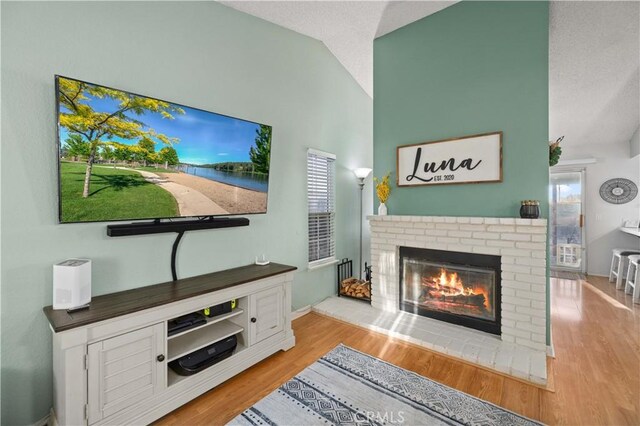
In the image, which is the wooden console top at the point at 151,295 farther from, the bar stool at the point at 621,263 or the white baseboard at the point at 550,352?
the bar stool at the point at 621,263

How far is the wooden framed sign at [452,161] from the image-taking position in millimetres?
2686

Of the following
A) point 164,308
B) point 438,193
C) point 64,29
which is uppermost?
point 64,29

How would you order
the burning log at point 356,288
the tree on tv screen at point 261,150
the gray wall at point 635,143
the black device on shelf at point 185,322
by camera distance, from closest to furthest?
1. the black device on shelf at point 185,322
2. the tree on tv screen at point 261,150
3. the burning log at point 356,288
4. the gray wall at point 635,143

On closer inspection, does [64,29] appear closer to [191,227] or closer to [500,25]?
[191,227]

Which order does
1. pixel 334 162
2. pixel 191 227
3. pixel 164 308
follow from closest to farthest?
pixel 164 308 → pixel 191 227 → pixel 334 162

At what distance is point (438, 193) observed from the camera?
9.91 ft

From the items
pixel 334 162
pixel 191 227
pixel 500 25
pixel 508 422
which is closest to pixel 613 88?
pixel 500 25

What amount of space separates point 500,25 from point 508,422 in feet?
10.9

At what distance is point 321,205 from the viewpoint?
371 centimetres

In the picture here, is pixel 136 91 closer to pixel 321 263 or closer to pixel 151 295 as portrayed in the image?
pixel 151 295

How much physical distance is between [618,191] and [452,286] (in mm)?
4451

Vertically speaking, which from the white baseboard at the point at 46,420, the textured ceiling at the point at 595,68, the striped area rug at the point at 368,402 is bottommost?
the striped area rug at the point at 368,402

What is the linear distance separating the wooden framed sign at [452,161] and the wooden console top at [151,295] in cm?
180

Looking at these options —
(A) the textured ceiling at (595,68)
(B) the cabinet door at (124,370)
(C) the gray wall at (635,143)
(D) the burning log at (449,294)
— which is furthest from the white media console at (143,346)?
(C) the gray wall at (635,143)
